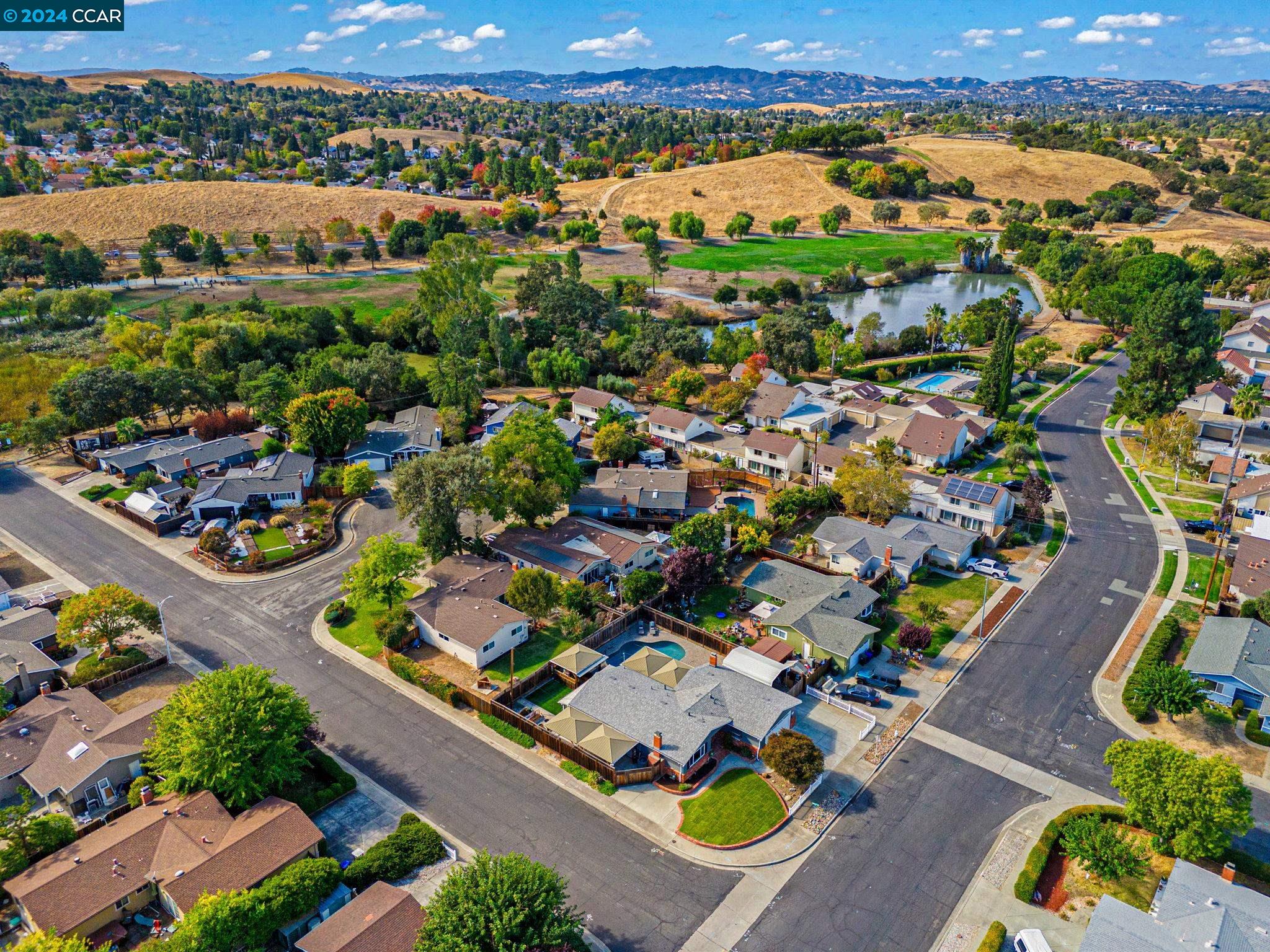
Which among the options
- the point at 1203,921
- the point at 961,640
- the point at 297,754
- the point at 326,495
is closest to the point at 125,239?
the point at 326,495

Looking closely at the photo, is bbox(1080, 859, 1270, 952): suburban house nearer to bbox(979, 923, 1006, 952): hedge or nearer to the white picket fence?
bbox(979, 923, 1006, 952): hedge

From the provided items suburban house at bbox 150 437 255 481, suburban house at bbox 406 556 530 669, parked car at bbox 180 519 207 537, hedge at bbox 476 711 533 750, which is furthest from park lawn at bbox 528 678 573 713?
suburban house at bbox 150 437 255 481

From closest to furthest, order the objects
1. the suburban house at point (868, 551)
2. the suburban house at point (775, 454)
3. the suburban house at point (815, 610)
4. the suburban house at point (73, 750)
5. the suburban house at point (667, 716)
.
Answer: the suburban house at point (73, 750), the suburban house at point (667, 716), the suburban house at point (815, 610), the suburban house at point (868, 551), the suburban house at point (775, 454)

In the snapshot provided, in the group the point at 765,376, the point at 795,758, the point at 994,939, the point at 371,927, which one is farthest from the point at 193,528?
the point at 994,939

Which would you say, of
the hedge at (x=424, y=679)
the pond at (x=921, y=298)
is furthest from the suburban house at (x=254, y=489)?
the pond at (x=921, y=298)

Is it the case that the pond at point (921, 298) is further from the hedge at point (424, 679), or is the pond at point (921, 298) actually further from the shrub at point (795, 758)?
the hedge at point (424, 679)

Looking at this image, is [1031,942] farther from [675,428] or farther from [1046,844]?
[675,428]

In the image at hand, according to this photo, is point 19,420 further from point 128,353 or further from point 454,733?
point 454,733

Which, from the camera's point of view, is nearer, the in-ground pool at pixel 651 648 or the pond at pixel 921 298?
the in-ground pool at pixel 651 648
